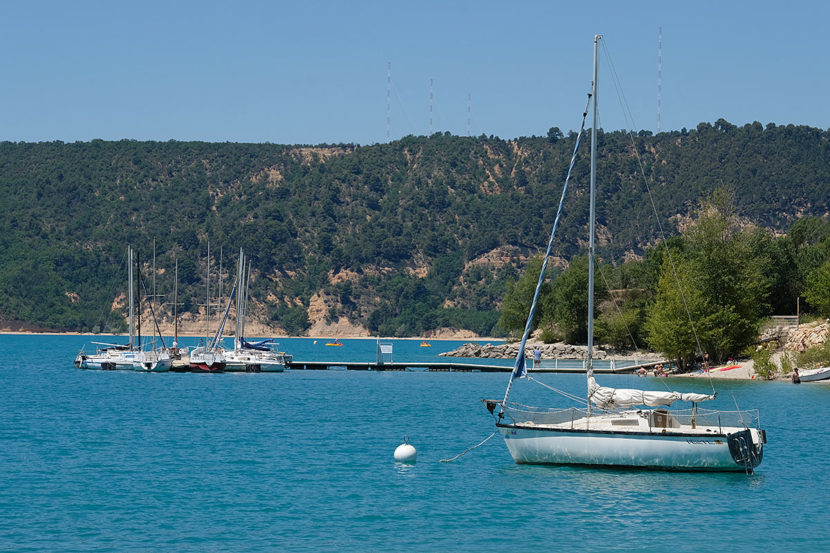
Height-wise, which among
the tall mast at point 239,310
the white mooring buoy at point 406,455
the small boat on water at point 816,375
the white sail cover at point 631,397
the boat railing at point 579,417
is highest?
the tall mast at point 239,310

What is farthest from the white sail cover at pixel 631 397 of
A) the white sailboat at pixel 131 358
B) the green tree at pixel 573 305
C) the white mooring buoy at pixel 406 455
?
the green tree at pixel 573 305

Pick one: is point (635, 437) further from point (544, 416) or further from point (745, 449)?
point (745, 449)

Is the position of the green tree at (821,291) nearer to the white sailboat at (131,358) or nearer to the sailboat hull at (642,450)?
the sailboat hull at (642,450)

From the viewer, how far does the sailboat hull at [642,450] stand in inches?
1273

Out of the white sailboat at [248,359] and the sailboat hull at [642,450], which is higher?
the white sailboat at [248,359]

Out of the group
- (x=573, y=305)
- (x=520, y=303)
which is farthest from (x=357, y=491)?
(x=520, y=303)

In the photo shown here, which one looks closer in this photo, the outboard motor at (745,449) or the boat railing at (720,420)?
the outboard motor at (745,449)

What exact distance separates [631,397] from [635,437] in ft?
6.73

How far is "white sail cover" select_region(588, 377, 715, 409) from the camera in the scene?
3369cm

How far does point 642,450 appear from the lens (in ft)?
106

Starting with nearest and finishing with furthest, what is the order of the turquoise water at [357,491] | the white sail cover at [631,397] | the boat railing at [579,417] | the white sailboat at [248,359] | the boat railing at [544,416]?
1. the turquoise water at [357,491]
2. the boat railing at [579,417]
3. the white sail cover at [631,397]
4. the boat railing at [544,416]
5. the white sailboat at [248,359]

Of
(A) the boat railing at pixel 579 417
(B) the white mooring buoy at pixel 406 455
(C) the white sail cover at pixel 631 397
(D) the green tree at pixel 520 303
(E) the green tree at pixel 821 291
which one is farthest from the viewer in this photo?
(D) the green tree at pixel 520 303

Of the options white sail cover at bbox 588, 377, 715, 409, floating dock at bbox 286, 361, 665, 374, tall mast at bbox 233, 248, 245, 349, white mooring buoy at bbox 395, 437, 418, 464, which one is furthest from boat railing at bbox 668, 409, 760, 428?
tall mast at bbox 233, 248, 245, 349

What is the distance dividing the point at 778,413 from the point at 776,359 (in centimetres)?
2772
